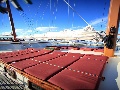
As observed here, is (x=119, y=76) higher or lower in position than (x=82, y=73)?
lower

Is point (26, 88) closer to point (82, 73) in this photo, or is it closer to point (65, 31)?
point (82, 73)

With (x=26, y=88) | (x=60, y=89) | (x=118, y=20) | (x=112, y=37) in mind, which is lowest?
(x=26, y=88)

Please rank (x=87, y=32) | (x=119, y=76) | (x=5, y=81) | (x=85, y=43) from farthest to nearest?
(x=85, y=43)
(x=87, y=32)
(x=5, y=81)
(x=119, y=76)

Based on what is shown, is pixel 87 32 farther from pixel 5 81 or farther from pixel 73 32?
pixel 5 81

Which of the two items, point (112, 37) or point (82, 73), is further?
point (112, 37)

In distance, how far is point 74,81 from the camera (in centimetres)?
319

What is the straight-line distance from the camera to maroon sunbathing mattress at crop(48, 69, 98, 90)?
9.41 ft

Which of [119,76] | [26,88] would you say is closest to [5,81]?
[26,88]

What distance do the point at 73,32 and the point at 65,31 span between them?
3.55 feet

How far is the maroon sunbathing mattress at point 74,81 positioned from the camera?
287 cm

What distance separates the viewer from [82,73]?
3773 mm

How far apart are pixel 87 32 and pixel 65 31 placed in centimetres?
279

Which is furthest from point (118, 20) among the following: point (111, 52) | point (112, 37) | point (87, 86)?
point (87, 86)

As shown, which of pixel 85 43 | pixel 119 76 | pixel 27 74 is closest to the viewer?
pixel 27 74
